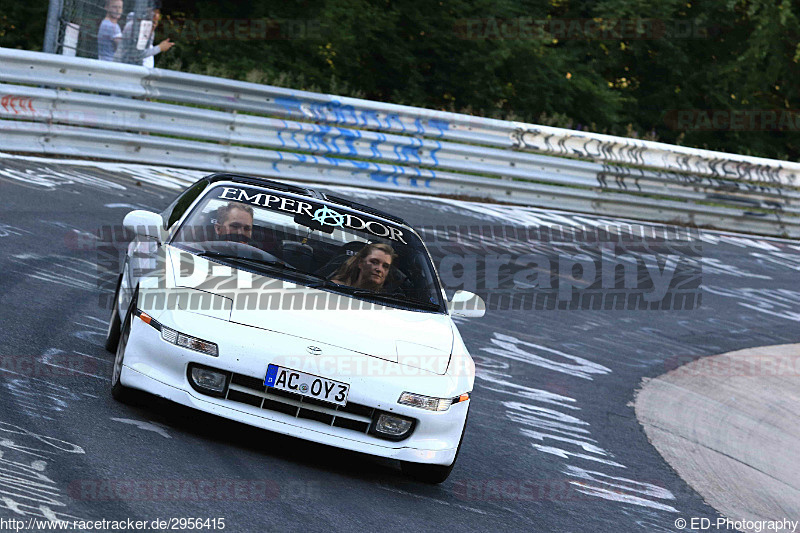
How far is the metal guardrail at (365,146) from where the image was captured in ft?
46.9

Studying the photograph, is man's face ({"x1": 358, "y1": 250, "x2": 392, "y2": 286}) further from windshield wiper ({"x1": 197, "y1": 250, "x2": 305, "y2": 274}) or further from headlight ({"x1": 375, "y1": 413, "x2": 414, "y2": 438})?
headlight ({"x1": 375, "y1": 413, "x2": 414, "y2": 438})

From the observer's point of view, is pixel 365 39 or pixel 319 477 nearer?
pixel 319 477

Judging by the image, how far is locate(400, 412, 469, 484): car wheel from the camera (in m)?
6.05

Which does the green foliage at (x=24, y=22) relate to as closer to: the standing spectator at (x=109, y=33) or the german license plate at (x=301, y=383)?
the standing spectator at (x=109, y=33)

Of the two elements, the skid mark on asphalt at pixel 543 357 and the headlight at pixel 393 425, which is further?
the skid mark on asphalt at pixel 543 357

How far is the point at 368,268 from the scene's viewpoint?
696cm

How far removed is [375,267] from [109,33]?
403 inches

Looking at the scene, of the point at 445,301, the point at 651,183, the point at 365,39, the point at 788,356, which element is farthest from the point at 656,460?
the point at 365,39

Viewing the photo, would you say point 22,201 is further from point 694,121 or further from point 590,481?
point 694,121

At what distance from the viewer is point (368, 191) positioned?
16.2m

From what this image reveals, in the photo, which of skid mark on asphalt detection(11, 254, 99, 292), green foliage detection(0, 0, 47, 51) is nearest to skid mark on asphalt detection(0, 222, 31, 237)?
skid mark on asphalt detection(11, 254, 99, 292)

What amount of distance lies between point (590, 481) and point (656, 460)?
1021 mm

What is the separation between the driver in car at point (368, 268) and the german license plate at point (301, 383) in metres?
1.22

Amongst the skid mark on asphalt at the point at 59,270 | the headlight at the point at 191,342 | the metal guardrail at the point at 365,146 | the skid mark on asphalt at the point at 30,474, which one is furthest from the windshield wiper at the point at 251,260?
the metal guardrail at the point at 365,146
